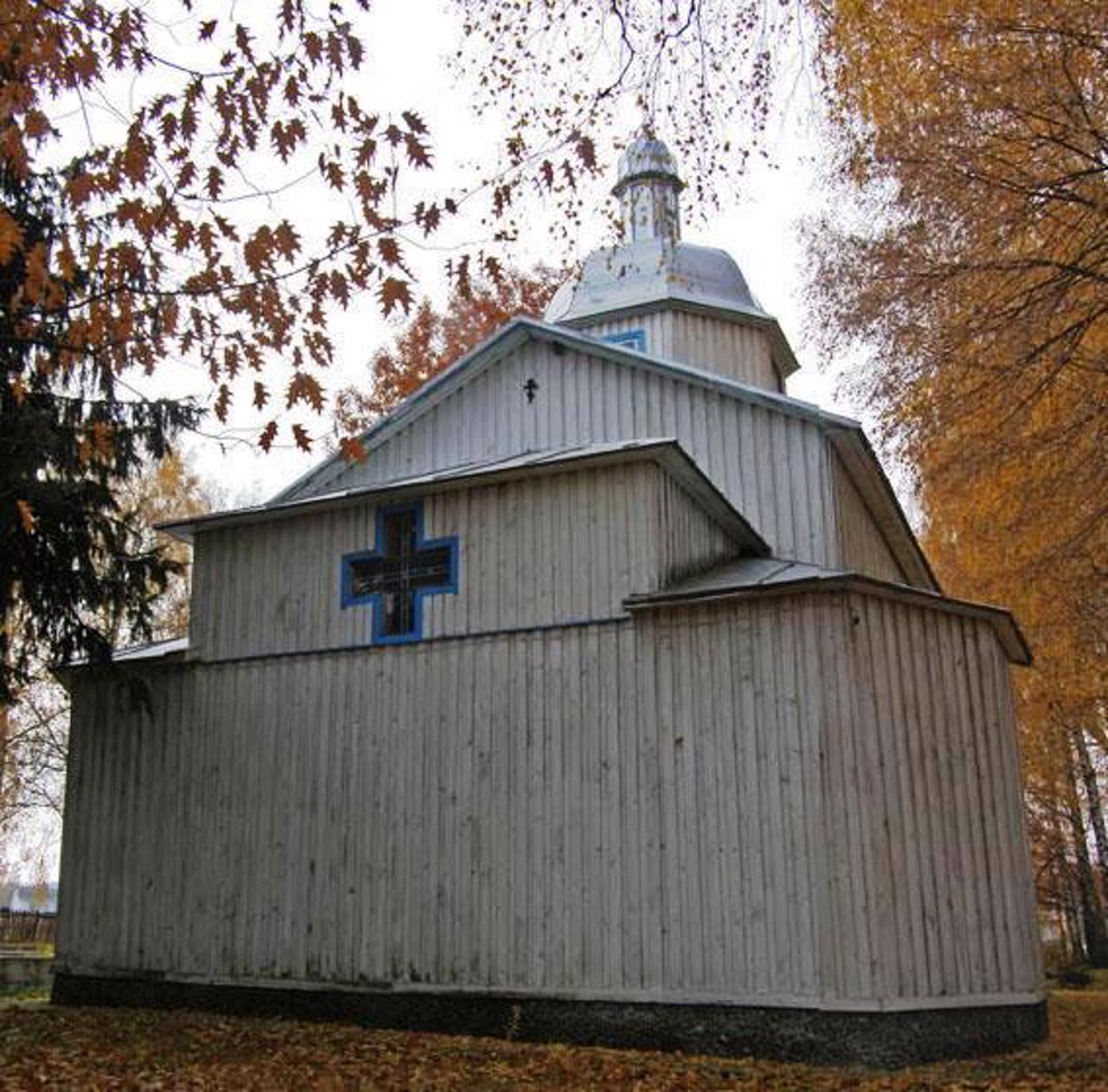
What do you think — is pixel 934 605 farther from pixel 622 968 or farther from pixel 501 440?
pixel 501 440

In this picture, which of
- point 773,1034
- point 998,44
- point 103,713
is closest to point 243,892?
point 103,713

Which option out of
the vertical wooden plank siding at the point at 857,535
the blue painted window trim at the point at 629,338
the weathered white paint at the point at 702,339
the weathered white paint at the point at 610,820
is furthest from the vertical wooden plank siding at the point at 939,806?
the blue painted window trim at the point at 629,338

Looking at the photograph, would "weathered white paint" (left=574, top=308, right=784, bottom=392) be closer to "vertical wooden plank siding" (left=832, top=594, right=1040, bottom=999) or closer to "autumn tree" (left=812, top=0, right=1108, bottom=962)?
"autumn tree" (left=812, top=0, right=1108, bottom=962)

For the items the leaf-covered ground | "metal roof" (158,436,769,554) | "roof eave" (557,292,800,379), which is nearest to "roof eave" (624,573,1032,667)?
"metal roof" (158,436,769,554)

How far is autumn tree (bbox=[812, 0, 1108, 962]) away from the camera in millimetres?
10234

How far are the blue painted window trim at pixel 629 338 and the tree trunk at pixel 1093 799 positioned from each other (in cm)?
1237

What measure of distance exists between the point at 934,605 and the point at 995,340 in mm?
2490

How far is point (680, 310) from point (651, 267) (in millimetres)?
1362

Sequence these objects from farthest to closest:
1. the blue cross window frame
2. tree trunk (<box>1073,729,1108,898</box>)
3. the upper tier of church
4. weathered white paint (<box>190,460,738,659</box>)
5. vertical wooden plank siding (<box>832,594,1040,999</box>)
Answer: tree trunk (<box>1073,729,1108,898</box>)
the upper tier of church
the blue cross window frame
weathered white paint (<box>190,460,738,659</box>)
vertical wooden plank siding (<box>832,594,1040,999</box>)

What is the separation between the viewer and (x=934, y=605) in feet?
37.8

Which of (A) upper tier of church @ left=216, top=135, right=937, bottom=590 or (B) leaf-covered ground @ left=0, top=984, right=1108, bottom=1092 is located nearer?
(B) leaf-covered ground @ left=0, top=984, right=1108, bottom=1092

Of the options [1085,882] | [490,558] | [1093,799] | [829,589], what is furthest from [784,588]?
[1085,882]

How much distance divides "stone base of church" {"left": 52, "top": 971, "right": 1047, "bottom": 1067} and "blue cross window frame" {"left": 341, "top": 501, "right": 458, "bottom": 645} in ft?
11.7

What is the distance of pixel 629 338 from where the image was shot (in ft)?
63.2
